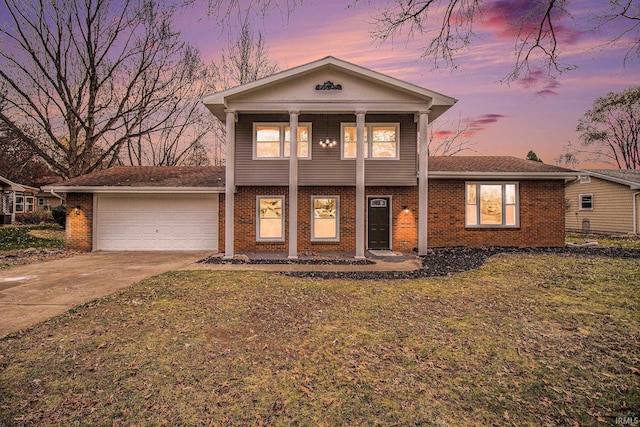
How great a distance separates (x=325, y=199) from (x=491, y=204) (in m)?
7.00

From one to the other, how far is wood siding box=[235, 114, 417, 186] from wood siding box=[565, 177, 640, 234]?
14.6m

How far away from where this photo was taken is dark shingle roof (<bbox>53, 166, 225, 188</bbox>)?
45.0 ft

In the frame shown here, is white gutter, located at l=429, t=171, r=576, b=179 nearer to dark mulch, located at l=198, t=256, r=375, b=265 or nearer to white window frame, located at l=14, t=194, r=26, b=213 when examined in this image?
dark mulch, located at l=198, t=256, r=375, b=265

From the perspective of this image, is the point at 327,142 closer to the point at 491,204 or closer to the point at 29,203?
the point at 491,204

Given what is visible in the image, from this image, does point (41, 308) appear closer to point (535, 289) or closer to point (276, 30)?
point (276, 30)

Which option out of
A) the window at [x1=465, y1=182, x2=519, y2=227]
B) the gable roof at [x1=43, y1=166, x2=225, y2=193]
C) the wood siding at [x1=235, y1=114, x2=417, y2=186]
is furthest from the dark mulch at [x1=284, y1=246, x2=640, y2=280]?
the gable roof at [x1=43, y1=166, x2=225, y2=193]

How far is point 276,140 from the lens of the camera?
1312 cm

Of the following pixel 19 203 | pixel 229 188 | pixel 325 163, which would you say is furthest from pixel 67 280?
pixel 19 203

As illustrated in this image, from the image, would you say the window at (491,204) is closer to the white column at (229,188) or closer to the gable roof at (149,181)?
the white column at (229,188)

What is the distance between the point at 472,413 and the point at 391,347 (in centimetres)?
141

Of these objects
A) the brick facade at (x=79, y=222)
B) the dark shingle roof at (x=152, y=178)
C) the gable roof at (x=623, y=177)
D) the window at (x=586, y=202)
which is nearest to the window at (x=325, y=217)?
the dark shingle roof at (x=152, y=178)

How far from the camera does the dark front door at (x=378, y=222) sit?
1350cm

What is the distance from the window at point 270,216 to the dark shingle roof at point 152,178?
80.0 inches

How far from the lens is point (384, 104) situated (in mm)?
11805
